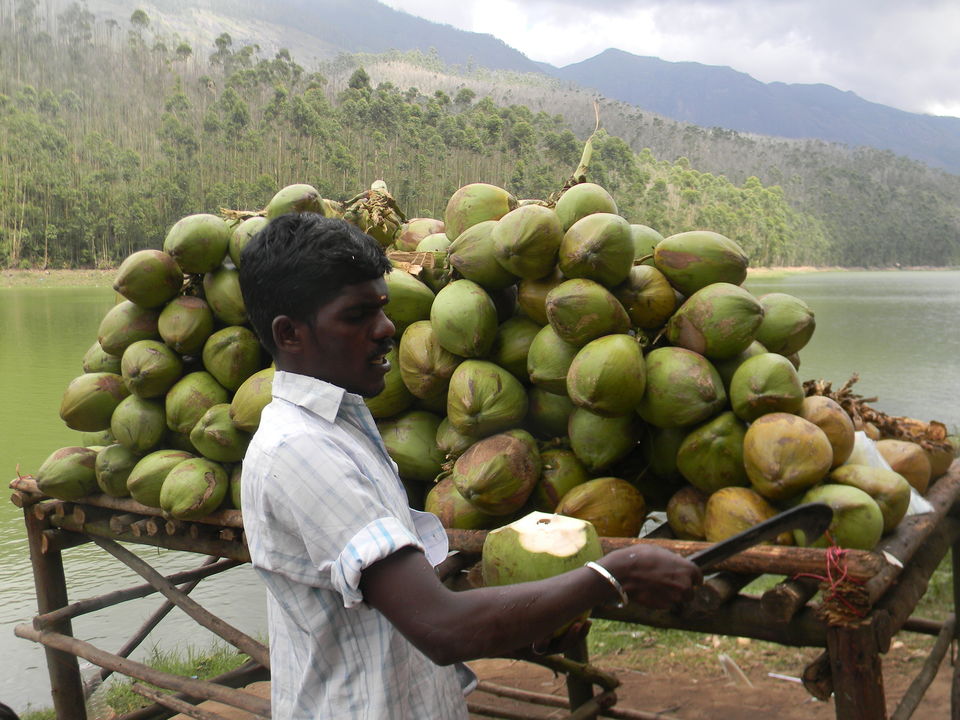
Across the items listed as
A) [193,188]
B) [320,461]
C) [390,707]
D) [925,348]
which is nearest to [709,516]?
[390,707]

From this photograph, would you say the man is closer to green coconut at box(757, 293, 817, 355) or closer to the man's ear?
the man's ear

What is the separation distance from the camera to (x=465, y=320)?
2221 millimetres

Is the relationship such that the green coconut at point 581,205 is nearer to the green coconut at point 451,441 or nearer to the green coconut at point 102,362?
the green coconut at point 451,441

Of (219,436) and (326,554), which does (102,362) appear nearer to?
(219,436)

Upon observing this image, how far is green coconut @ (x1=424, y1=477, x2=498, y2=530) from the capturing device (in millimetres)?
2150

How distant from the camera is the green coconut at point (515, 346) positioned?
7.64 ft

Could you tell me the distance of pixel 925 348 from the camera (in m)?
23.2

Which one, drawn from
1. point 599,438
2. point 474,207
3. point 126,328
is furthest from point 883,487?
point 126,328

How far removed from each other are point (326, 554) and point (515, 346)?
50.7 inches

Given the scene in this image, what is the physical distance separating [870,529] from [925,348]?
2464cm

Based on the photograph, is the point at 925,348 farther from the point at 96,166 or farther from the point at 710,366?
the point at 96,166

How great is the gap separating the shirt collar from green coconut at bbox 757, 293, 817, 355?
143 centimetres

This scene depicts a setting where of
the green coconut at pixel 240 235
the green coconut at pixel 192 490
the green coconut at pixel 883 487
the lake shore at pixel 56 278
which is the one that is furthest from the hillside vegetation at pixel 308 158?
the green coconut at pixel 883 487

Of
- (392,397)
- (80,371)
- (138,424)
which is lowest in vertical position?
(80,371)
